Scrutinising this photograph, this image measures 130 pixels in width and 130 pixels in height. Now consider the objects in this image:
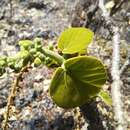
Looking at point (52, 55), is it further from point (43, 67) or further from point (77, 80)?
point (43, 67)

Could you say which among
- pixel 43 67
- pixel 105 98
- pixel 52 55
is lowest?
pixel 43 67

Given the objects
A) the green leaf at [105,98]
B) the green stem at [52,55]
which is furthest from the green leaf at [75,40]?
the green leaf at [105,98]

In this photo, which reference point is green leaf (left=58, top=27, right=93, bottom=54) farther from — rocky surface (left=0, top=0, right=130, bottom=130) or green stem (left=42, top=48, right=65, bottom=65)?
rocky surface (left=0, top=0, right=130, bottom=130)

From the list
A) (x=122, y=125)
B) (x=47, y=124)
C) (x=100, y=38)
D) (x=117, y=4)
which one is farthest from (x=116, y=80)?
(x=117, y=4)

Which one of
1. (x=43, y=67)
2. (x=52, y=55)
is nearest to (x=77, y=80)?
(x=52, y=55)

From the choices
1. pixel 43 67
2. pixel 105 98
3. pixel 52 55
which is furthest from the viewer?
pixel 43 67

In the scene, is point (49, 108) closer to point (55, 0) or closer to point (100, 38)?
point (100, 38)

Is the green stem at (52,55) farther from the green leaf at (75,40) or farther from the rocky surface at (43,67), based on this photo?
the rocky surface at (43,67)
